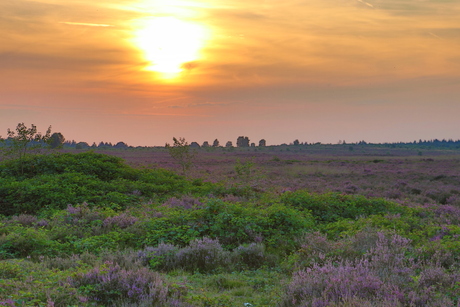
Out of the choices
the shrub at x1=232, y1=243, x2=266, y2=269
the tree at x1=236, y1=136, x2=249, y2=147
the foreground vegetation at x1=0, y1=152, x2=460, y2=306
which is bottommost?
the shrub at x1=232, y1=243, x2=266, y2=269

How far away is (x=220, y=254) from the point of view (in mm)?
8289

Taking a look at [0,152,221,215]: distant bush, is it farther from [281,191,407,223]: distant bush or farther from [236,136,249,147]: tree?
[236,136,249,147]: tree

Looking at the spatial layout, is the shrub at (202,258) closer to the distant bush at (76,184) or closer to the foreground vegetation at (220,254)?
the foreground vegetation at (220,254)

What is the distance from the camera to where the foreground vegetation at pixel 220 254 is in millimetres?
5286

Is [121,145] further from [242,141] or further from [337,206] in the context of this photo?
[337,206]

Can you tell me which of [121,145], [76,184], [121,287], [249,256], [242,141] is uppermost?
[242,141]

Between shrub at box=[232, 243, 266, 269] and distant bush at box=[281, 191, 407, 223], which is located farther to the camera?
distant bush at box=[281, 191, 407, 223]

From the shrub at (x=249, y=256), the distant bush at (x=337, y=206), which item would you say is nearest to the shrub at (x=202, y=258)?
the shrub at (x=249, y=256)

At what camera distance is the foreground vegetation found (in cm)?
529

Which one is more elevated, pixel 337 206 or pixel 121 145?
pixel 121 145

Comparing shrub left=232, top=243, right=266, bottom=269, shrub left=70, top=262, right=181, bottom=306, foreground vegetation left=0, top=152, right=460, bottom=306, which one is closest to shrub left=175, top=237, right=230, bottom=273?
foreground vegetation left=0, top=152, right=460, bottom=306

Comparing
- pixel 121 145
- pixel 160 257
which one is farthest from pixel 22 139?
pixel 121 145

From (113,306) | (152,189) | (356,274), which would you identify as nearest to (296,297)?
(356,274)

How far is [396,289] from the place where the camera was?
5086 millimetres
